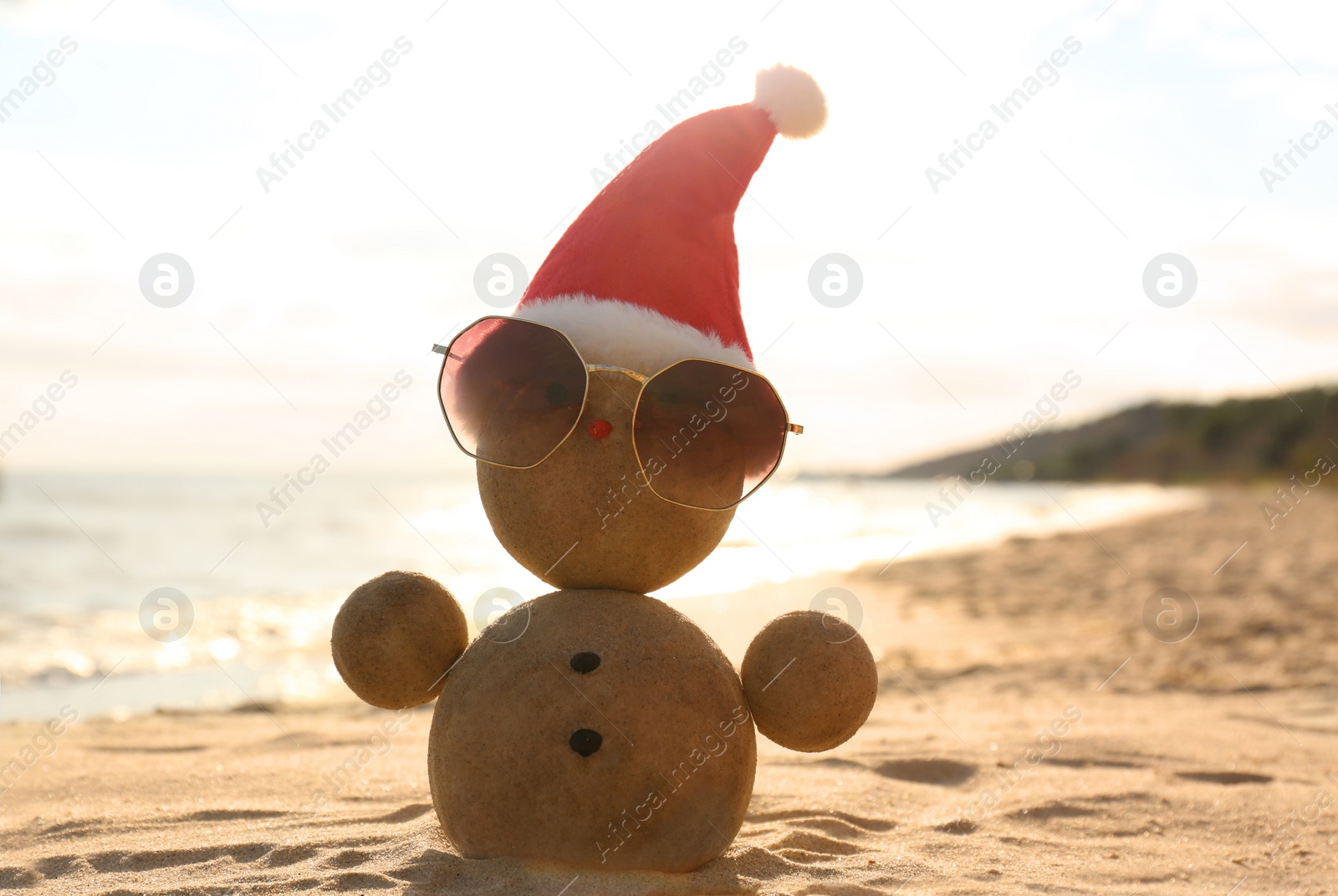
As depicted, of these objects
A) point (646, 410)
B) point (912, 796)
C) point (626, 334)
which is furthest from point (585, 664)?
point (912, 796)

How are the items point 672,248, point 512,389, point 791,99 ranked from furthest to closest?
point 791,99 → point 672,248 → point 512,389

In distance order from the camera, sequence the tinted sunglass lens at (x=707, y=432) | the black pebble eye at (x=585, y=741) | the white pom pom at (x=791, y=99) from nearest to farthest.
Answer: the black pebble eye at (x=585, y=741) < the tinted sunglass lens at (x=707, y=432) < the white pom pom at (x=791, y=99)

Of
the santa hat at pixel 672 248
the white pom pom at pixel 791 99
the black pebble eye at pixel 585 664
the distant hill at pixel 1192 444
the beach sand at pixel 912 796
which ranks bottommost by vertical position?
the distant hill at pixel 1192 444

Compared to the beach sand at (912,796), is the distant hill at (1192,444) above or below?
below

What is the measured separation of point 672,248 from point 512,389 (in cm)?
66

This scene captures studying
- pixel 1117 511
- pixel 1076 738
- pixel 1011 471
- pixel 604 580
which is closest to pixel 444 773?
pixel 604 580

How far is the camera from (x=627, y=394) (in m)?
2.83

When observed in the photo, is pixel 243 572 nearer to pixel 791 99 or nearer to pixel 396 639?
pixel 396 639

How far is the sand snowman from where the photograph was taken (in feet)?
8.67

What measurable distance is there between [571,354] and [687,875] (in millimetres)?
1497

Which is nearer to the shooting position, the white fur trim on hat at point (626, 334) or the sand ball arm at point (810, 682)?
the sand ball arm at point (810, 682)

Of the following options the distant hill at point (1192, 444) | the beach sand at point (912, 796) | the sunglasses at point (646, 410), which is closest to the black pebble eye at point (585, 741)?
the beach sand at point (912, 796)

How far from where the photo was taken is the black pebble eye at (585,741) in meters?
2.60

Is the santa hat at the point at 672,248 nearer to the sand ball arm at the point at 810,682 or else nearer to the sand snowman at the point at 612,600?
the sand snowman at the point at 612,600
